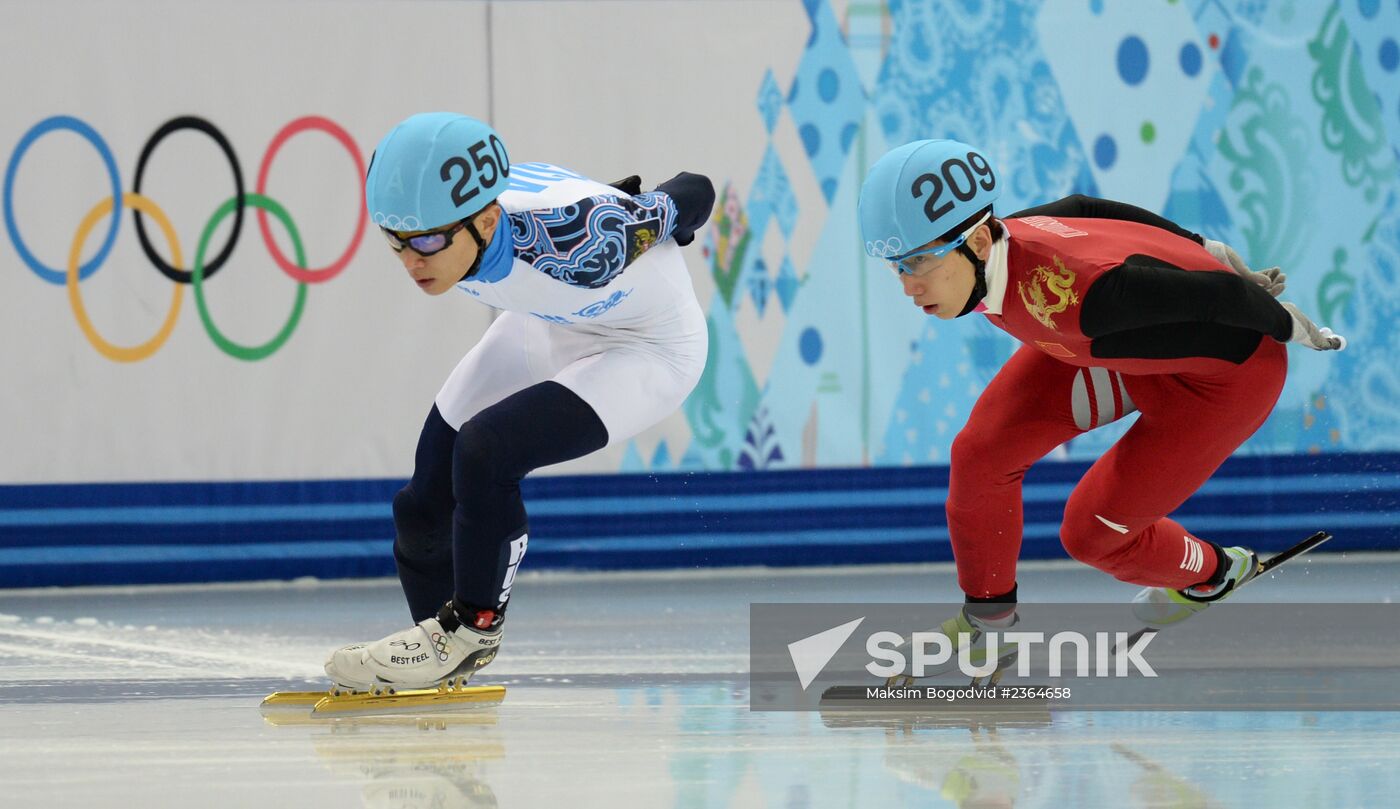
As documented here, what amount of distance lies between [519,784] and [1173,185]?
4.29 meters

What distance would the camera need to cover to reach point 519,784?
2520mm

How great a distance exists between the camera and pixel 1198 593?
3.56m

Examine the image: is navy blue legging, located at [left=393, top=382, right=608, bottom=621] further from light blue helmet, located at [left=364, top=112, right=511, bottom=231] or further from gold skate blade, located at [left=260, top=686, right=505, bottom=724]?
light blue helmet, located at [left=364, top=112, right=511, bottom=231]

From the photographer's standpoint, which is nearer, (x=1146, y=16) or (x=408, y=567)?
(x=408, y=567)

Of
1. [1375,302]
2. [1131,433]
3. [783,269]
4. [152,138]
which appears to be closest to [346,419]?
[152,138]

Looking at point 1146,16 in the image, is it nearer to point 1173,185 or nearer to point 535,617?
point 1173,185

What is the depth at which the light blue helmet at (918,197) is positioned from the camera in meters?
2.90

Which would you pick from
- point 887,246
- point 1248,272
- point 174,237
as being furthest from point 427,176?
point 174,237

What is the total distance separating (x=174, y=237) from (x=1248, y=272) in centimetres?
382

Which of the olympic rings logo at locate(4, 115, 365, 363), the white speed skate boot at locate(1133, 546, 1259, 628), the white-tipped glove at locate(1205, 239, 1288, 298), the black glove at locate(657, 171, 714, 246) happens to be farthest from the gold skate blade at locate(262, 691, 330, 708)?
the olympic rings logo at locate(4, 115, 365, 363)

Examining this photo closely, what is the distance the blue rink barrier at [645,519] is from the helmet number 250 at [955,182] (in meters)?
2.89

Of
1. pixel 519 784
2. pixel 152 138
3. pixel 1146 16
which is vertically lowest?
pixel 519 784

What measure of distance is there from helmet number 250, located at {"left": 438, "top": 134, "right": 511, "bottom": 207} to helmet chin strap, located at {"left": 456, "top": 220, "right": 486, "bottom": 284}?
7cm

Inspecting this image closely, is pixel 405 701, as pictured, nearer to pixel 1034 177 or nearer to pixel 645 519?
pixel 645 519
